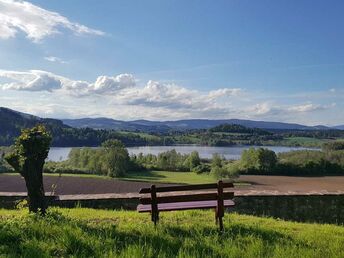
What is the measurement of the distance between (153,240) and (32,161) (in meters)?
3.41

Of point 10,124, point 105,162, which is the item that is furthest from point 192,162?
point 10,124

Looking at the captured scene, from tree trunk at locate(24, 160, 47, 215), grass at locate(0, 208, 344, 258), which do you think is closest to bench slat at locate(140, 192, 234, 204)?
grass at locate(0, 208, 344, 258)

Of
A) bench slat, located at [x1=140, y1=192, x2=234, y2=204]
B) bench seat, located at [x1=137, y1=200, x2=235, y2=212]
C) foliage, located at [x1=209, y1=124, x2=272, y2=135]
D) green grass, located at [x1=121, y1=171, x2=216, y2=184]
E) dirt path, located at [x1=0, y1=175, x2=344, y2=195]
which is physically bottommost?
green grass, located at [x1=121, y1=171, x2=216, y2=184]

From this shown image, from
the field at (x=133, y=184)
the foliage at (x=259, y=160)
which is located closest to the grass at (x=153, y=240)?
the field at (x=133, y=184)

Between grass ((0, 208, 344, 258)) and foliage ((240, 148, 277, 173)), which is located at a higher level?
grass ((0, 208, 344, 258))

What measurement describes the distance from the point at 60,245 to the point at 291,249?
314cm

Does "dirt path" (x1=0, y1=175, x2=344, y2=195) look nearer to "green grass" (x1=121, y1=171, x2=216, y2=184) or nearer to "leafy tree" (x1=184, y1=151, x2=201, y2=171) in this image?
"green grass" (x1=121, y1=171, x2=216, y2=184)


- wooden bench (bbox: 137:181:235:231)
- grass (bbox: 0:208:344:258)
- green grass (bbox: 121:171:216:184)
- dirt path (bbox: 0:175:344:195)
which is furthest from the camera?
green grass (bbox: 121:171:216:184)

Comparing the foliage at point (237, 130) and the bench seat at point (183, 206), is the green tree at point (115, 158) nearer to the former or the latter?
the bench seat at point (183, 206)

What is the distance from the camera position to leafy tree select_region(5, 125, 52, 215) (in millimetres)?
8727

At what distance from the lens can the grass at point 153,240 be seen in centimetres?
589

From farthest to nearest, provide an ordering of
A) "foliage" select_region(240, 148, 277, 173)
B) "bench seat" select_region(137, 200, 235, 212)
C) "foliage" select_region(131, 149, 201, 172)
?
"foliage" select_region(131, 149, 201, 172), "foliage" select_region(240, 148, 277, 173), "bench seat" select_region(137, 200, 235, 212)

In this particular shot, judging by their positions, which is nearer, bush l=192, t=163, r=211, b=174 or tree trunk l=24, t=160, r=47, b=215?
tree trunk l=24, t=160, r=47, b=215

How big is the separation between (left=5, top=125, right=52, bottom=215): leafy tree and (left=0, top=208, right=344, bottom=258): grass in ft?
2.31
